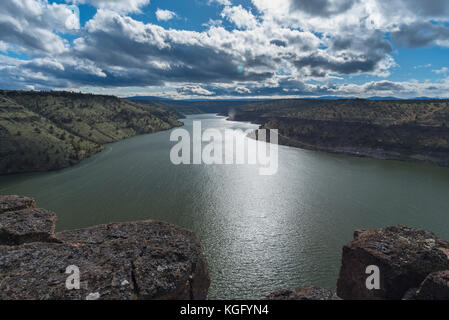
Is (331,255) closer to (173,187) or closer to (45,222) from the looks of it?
(45,222)

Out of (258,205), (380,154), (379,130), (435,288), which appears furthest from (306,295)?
(379,130)

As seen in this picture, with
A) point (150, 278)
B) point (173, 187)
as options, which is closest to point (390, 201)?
point (173, 187)

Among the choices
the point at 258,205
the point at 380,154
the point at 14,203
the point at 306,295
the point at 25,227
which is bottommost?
the point at 258,205

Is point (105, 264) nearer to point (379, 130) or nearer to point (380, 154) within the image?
point (380, 154)

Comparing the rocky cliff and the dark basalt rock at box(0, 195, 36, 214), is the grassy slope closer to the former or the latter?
the rocky cliff

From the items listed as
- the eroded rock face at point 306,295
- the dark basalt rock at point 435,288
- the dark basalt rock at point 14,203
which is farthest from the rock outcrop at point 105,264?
the dark basalt rock at point 435,288
